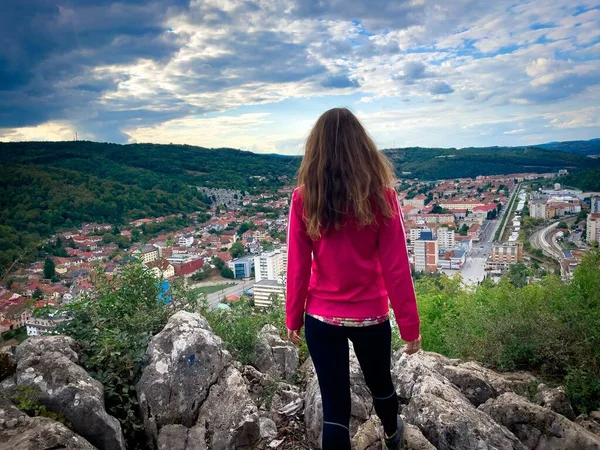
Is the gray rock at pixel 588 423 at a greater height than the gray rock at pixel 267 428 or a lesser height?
lesser

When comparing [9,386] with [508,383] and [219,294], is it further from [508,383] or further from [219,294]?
[219,294]

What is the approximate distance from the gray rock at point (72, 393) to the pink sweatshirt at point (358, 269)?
1.69 metres

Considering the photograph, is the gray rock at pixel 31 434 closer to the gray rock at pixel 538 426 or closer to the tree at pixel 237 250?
the gray rock at pixel 538 426

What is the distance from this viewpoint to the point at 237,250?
25.4 m

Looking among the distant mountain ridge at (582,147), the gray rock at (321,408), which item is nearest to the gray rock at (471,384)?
the gray rock at (321,408)

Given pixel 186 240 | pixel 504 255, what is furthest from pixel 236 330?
pixel 186 240

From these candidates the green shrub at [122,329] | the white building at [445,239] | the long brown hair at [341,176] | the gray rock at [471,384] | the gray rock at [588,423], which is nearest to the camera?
the long brown hair at [341,176]

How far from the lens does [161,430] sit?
3078mm

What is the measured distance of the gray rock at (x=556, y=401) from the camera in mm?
3785

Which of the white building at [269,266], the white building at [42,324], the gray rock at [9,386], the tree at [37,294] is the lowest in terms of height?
the white building at [269,266]

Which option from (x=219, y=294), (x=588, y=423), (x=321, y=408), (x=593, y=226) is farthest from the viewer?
(x=593, y=226)

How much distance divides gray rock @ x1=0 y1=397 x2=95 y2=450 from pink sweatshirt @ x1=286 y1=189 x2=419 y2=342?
1538 millimetres

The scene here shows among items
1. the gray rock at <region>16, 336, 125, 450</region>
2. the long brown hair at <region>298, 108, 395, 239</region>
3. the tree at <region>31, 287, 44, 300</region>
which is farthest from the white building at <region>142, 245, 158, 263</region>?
the long brown hair at <region>298, 108, 395, 239</region>

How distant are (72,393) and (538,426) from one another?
3501 millimetres
